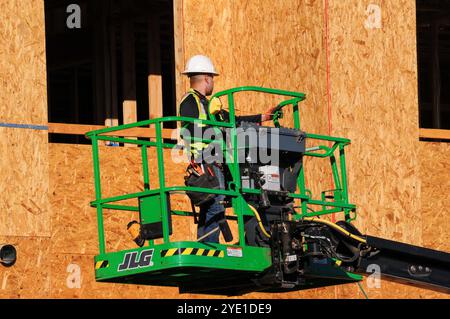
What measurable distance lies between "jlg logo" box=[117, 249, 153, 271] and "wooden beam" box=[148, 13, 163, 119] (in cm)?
840

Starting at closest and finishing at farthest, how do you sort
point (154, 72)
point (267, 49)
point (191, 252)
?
point (191, 252) < point (267, 49) < point (154, 72)

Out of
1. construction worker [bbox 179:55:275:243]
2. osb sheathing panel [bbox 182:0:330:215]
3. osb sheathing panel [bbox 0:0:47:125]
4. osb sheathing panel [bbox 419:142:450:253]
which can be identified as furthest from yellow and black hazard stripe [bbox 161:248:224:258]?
osb sheathing panel [bbox 419:142:450:253]

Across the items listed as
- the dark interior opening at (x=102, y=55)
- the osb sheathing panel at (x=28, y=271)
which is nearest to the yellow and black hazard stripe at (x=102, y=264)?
the osb sheathing panel at (x=28, y=271)

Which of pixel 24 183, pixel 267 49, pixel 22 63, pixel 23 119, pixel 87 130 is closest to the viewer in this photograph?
pixel 24 183

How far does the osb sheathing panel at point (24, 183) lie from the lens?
49.4 ft

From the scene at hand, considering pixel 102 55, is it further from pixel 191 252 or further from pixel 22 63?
pixel 191 252

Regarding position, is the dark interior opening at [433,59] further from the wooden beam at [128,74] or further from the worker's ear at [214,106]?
the worker's ear at [214,106]

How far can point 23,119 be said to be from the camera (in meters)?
15.4

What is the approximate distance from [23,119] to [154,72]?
6.46 m

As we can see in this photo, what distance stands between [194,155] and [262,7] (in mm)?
4928

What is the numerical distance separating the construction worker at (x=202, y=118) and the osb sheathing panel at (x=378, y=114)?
14.6 feet

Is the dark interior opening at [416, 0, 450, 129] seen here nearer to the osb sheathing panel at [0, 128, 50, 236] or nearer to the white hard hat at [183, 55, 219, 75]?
the osb sheathing panel at [0, 128, 50, 236]

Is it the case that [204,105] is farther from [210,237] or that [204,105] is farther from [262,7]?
[262,7]

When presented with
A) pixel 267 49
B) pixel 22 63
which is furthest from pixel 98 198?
pixel 267 49
